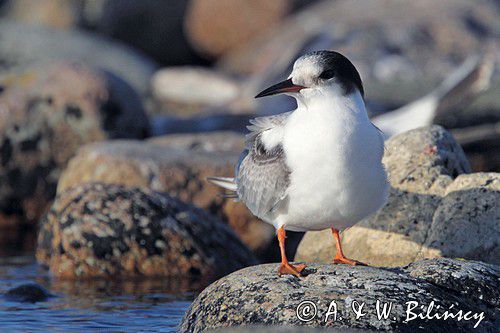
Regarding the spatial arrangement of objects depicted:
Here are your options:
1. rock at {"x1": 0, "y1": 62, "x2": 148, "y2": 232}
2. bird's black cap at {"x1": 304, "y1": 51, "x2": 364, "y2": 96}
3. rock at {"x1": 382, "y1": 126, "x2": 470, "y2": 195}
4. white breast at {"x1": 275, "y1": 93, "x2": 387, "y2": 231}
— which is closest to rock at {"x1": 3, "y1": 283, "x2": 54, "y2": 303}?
white breast at {"x1": 275, "y1": 93, "x2": 387, "y2": 231}

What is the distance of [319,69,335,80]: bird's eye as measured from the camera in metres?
5.86

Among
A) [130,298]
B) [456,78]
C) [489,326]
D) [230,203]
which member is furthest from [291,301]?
[456,78]

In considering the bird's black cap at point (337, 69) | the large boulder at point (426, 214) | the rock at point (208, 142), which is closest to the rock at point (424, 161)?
the large boulder at point (426, 214)

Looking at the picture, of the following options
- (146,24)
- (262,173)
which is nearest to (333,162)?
(262,173)

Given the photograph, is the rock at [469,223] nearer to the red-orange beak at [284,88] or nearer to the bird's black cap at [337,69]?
the bird's black cap at [337,69]

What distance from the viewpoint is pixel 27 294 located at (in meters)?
7.64

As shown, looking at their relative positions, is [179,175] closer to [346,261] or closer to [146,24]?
[346,261]

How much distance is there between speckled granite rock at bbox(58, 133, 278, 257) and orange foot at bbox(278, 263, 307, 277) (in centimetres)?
388

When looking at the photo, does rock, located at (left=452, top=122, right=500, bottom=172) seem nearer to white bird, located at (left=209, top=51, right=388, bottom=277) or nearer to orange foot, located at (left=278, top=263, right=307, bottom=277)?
white bird, located at (left=209, top=51, right=388, bottom=277)

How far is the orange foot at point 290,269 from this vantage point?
589cm

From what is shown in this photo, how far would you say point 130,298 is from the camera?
7.76m

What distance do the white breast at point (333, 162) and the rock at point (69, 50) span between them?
14.5m

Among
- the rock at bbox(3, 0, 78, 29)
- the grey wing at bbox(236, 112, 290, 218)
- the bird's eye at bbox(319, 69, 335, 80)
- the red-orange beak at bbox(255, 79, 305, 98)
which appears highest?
the rock at bbox(3, 0, 78, 29)

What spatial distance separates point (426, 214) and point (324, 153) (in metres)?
1.77
